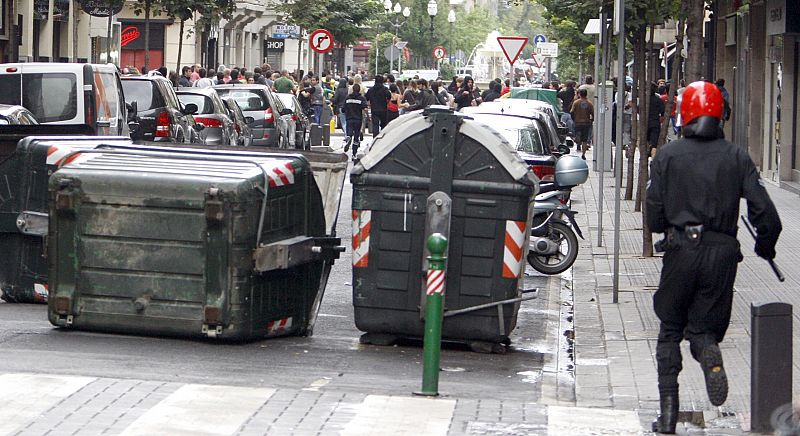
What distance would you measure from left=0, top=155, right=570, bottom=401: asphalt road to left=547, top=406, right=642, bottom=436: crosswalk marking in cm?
65

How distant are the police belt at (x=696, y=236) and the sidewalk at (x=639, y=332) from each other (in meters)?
1.00

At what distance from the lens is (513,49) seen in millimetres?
35719

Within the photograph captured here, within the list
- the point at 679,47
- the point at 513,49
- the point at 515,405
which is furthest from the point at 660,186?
the point at 513,49

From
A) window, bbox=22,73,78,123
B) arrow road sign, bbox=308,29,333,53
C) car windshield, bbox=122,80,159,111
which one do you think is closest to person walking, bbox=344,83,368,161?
arrow road sign, bbox=308,29,333,53

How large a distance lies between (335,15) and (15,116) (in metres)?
41.4

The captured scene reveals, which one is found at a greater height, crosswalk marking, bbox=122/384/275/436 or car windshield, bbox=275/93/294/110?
car windshield, bbox=275/93/294/110

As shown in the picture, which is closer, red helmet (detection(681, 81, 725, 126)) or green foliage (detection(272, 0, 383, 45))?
red helmet (detection(681, 81, 725, 126))

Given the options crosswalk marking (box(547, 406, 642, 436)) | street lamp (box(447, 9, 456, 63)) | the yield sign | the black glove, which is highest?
street lamp (box(447, 9, 456, 63))

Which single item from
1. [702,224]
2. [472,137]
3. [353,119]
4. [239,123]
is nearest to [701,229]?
[702,224]

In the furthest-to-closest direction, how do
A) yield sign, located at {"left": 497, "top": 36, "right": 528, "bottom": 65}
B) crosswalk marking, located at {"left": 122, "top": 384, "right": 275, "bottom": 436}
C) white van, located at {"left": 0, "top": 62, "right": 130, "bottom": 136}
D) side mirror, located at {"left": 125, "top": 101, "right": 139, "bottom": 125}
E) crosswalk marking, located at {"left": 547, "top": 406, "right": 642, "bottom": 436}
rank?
yield sign, located at {"left": 497, "top": 36, "right": 528, "bottom": 65} < side mirror, located at {"left": 125, "top": 101, "right": 139, "bottom": 125} < white van, located at {"left": 0, "top": 62, "right": 130, "bottom": 136} < crosswalk marking, located at {"left": 547, "top": 406, "right": 642, "bottom": 436} < crosswalk marking, located at {"left": 122, "top": 384, "right": 275, "bottom": 436}

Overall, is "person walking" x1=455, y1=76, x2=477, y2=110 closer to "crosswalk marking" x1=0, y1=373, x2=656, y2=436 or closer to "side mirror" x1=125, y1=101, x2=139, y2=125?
"side mirror" x1=125, y1=101, x2=139, y2=125

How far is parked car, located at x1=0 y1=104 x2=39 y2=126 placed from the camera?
56.3 ft

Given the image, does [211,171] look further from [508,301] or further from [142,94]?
[142,94]

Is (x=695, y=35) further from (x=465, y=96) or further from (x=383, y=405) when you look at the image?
(x=465, y=96)
